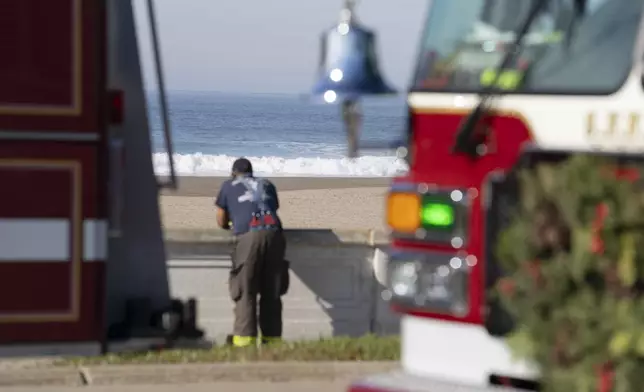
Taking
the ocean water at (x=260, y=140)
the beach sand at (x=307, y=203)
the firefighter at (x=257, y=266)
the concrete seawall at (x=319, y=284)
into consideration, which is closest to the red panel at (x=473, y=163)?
the firefighter at (x=257, y=266)

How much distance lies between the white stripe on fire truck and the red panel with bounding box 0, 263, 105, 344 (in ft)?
0.67

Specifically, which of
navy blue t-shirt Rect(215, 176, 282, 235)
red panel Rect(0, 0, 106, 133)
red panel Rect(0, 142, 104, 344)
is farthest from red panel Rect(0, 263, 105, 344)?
navy blue t-shirt Rect(215, 176, 282, 235)

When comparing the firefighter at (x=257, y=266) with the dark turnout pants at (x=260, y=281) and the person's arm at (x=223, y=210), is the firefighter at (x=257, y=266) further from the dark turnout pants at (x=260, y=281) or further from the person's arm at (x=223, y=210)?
the person's arm at (x=223, y=210)

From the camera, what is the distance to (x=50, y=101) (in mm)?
8641

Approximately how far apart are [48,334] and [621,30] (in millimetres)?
4824

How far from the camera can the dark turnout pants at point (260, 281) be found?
10.6m

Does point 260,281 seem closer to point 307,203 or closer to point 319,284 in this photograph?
point 319,284

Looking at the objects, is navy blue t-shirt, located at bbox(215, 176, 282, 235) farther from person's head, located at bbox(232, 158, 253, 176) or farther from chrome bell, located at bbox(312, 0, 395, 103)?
chrome bell, located at bbox(312, 0, 395, 103)

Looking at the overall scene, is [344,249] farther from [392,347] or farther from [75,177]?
[75,177]

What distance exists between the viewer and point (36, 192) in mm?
8594

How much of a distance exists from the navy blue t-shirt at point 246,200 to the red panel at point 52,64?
7.36 feet

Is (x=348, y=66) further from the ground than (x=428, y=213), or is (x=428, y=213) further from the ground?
(x=348, y=66)

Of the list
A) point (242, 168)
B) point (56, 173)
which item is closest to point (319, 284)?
point (242, 168)

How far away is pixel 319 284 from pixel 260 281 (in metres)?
0.61
